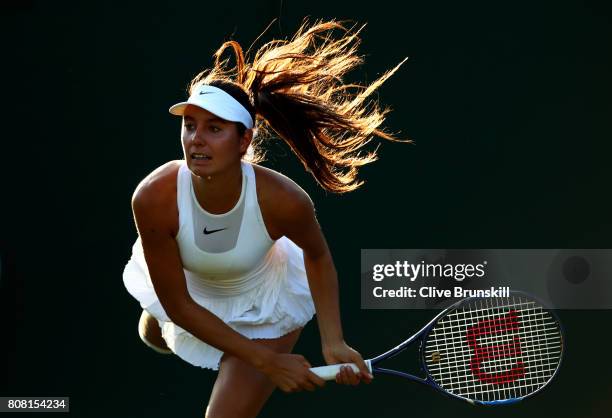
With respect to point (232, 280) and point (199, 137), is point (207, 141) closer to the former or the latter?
point (199, 137)

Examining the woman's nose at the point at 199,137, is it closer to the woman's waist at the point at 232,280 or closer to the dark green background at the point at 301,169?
the woman's waist at the point at 232,280

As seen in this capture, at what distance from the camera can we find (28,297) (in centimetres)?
485

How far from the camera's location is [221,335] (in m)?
3.63

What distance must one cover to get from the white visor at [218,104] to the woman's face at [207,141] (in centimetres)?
2

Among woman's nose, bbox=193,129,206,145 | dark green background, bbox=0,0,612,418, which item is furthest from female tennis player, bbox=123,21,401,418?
dark green background, bbox=0,0,612,418

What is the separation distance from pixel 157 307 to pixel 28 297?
Result: 1.03 m

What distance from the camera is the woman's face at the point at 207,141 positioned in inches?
137

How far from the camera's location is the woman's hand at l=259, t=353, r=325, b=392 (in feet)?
11.6

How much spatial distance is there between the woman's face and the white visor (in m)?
0.02

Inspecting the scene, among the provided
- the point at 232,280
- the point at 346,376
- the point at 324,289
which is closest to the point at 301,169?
the point at 232,280

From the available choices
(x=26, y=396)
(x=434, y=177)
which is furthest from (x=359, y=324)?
(x=26, y=396)

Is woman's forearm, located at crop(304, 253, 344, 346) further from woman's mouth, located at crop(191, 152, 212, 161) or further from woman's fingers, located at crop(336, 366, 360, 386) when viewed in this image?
woman's mouth, located at crop(191, 152, 212, 161)

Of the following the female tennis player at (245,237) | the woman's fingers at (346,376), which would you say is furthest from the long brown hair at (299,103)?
the woman's fingers at (346,376)

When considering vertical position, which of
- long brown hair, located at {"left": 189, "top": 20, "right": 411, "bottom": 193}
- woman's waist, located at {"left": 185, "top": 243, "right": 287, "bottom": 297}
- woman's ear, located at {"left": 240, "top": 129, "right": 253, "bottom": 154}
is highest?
long brown hair, located at {"left": 189, "top": 20, "right": 411, "bottom": 193}
